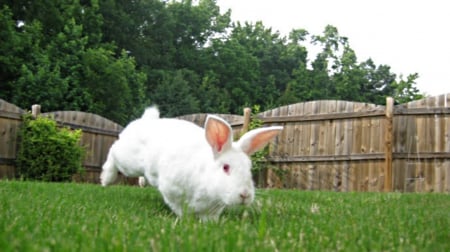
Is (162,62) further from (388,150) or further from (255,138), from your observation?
(255,138)

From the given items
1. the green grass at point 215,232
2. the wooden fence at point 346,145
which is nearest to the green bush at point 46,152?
the wooden fence at point 346,145

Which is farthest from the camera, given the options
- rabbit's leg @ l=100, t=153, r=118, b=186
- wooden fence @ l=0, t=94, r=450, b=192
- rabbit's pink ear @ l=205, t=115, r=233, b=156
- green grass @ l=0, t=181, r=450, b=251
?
wooden fence @ l=0, t=94, r=450, b=192

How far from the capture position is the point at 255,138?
11.9 ft

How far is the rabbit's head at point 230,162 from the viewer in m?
3.20

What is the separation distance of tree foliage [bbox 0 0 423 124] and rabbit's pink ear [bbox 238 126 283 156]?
1382 cm

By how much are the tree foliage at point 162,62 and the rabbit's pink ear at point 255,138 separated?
13817 mm

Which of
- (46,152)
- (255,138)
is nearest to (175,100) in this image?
(46,152)

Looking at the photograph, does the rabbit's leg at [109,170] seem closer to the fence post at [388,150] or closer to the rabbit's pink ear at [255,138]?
the rabbit's pink ear at [255,138]

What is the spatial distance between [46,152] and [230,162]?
28.6ft

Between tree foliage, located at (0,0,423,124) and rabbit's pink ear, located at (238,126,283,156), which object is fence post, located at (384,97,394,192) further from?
tree foliage, located at (0,0,423,124)

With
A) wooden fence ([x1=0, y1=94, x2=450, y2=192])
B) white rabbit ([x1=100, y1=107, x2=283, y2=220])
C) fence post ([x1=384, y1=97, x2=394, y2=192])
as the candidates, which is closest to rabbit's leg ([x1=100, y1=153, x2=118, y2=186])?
white rabbit ([x1=100, y1=107, x2=283, y2=220])

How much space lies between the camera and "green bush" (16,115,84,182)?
11.2 meters

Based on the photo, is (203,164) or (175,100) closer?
(203,164)

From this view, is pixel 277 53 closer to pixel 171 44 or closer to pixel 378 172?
pixel 171 44
